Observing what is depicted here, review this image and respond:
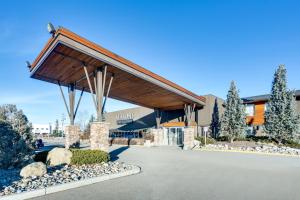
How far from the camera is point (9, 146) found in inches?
393

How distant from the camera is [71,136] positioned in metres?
18.8

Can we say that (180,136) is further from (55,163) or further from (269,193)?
(269,193)

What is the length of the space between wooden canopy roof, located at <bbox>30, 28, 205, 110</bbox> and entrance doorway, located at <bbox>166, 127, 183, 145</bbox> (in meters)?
5.90

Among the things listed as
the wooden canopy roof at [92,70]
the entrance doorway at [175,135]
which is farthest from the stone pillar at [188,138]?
the entrance doorway at [175,135]

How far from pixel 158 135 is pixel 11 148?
2274cm

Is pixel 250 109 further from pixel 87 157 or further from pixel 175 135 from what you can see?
pixel 87 157

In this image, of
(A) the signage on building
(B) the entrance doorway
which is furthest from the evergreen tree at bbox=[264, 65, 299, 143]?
(A) the signage on building

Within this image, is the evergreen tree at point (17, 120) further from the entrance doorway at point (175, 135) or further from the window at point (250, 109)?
the window at point (250, 109)

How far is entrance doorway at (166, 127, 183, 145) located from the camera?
3019 centimetres

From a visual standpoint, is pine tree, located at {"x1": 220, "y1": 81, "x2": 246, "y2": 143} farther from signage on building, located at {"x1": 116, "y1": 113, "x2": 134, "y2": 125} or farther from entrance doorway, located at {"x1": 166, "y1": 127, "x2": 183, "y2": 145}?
signage on building, located at {"x1": 116, "y1": 113, "x2": 134, "y2": 125}

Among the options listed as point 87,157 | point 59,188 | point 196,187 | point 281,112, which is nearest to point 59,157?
point 87,157

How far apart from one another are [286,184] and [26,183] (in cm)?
935

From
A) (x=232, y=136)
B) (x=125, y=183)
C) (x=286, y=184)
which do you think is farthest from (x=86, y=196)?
(x=232, y=136)

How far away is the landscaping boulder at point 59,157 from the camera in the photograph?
1157 centimetres
